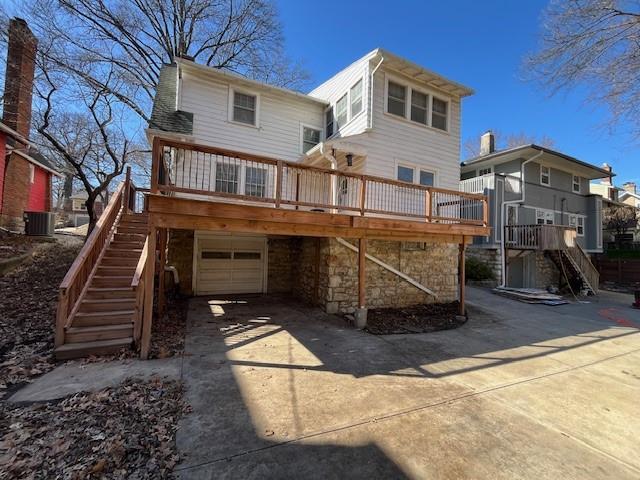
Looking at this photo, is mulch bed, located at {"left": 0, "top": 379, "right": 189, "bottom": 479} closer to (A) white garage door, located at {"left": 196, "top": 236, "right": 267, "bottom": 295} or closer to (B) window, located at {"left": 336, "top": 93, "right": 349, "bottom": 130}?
(A) white garage door, located at {"left": 196, "top": 236, "right": 267, "bottom": 295}

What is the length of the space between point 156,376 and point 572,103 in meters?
11.2

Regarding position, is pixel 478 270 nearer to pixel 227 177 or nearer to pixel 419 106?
pixel 419 106

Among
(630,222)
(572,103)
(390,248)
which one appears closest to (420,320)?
(390,248)

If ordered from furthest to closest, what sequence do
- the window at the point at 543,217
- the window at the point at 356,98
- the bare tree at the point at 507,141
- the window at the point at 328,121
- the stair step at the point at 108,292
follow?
the bare tree at the point at 507,141 → the window at the point at 543,217 → the window at the point at 328,121 → the window at the point at 356,98 → the stair step at the point at 108,292

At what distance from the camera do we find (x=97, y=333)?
15.1ft

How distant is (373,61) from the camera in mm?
8477

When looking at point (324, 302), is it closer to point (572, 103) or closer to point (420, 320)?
point (420, 320)

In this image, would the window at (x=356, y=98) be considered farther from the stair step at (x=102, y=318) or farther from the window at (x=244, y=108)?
the stair step at (x=102, y=318)

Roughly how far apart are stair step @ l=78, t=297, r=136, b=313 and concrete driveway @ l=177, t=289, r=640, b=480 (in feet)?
4.38

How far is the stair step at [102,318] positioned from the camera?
15.5 feet

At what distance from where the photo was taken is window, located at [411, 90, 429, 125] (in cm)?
956

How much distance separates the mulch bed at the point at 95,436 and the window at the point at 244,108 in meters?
7.93

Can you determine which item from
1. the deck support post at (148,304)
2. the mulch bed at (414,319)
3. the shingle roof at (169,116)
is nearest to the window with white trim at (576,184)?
the mulch bed at (414,319)

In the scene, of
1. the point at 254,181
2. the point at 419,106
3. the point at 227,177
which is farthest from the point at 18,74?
the point at 419,106
